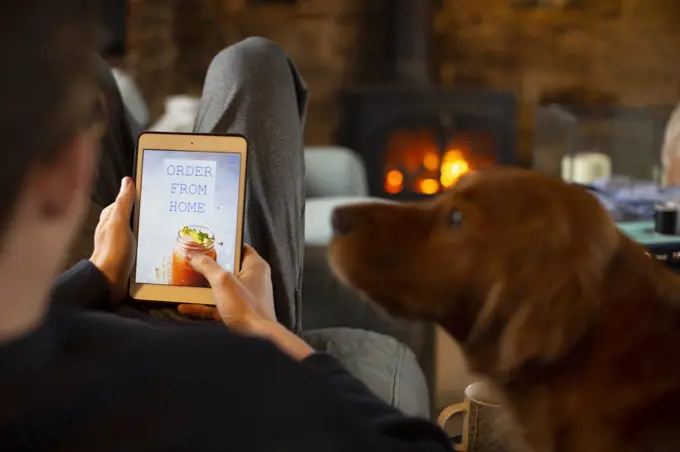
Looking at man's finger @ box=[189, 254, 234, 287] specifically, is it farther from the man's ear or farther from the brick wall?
the brick wall

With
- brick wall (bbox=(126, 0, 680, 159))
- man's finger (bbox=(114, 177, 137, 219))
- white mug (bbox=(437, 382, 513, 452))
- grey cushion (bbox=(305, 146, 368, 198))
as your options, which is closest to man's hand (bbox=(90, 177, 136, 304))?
man's finger (bbox=(114, 177, 137, 219))

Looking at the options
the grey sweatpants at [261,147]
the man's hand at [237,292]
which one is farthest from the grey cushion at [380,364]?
the man's hand at [237,292]

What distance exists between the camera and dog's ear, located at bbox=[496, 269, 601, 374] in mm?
858

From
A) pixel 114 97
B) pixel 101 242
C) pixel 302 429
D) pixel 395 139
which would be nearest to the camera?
pixel 302 429

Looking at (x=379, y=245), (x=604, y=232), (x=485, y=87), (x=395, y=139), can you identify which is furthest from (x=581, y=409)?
(x=485, y=87)

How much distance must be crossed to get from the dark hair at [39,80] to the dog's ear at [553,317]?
0.55 m

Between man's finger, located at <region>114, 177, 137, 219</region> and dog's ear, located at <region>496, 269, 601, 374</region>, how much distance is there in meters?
0.56

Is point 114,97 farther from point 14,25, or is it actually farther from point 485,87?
point 485,87

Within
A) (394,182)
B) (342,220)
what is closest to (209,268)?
(342,220)

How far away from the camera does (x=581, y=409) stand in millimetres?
890

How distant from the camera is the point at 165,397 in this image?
0.51 m

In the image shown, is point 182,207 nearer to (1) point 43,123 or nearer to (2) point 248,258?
(2) point 248,258

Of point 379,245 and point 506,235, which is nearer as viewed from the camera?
point 506,235

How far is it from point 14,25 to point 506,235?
0.61 meters
